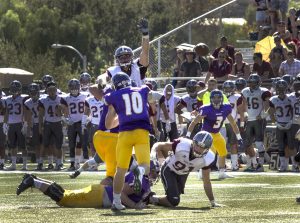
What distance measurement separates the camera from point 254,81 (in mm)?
20234

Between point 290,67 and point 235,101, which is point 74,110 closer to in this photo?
point 235,101

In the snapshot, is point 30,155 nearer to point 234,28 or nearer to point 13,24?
point 13,24

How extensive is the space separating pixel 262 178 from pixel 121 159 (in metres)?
6.12

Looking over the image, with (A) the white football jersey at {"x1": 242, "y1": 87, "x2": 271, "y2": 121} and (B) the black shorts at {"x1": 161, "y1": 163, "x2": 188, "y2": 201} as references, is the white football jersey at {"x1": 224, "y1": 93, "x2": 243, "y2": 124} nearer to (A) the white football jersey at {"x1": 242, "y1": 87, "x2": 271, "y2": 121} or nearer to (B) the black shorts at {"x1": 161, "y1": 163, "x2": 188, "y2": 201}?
(A) the white football jersey at {"x1": 242, "y1": 87, "x2": 271, "y2": 121}

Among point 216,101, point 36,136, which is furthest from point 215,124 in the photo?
point 36,136

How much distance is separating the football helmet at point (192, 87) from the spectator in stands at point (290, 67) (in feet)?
6.73

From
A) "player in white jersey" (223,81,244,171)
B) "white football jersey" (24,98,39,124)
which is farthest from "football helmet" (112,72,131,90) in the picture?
"white football jersey" (24,98,39,124)

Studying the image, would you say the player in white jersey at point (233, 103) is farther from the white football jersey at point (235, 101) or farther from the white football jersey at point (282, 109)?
the white football jersey at point (282, 109)

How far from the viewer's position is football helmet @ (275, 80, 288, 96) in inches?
772

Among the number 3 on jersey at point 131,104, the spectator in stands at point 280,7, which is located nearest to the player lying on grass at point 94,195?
the number 3 on jersey at point 131,104

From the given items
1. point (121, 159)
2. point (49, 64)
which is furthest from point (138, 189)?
point (49, 64)

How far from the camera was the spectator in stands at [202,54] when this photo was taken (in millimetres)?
24312

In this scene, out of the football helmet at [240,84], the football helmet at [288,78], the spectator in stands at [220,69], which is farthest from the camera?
the spectator in stands at [220,69]

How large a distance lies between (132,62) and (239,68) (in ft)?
34.3
